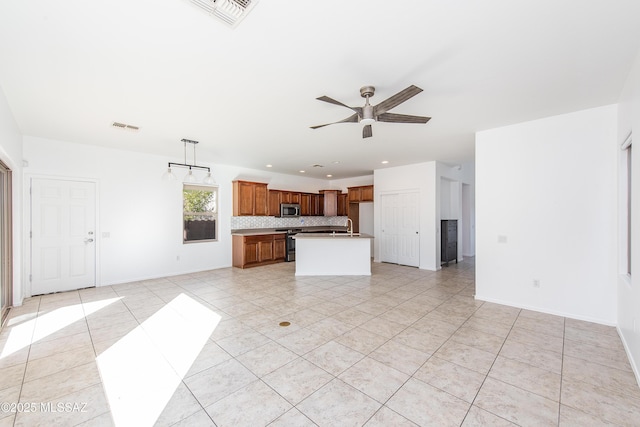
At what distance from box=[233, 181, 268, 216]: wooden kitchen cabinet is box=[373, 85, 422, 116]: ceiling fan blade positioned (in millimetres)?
5266

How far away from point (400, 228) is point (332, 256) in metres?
2.24

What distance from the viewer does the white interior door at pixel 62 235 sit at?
15.2 feet

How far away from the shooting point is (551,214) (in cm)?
371

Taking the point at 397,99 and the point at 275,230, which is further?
the point at 275,230

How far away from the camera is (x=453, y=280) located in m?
5.62

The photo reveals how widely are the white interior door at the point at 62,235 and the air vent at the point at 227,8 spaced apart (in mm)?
5056

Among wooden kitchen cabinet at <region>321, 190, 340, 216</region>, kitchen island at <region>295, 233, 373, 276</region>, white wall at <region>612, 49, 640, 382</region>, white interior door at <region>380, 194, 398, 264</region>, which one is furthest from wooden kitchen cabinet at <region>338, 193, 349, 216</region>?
white wall at <region>612, 49, 640, 382</region>

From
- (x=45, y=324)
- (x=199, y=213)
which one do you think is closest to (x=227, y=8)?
(x=45, y=324)

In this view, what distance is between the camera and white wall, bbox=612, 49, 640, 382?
92.6 inches

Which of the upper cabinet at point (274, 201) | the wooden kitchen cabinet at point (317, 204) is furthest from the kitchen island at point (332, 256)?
the wooden kitchen cabinet at point (317, 204)

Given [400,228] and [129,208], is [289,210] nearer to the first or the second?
[400,228]

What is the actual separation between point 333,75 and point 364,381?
275 cm

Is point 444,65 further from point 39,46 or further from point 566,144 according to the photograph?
point 39,46

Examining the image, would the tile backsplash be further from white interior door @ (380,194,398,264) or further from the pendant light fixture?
white interior door @ (380,194,398,264)
